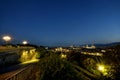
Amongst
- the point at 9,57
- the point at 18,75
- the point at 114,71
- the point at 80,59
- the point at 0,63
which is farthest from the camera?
the point at 80,59

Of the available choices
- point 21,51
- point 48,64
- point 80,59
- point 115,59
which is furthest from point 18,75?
point 80,59

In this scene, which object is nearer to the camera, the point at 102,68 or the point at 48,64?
the point at 48,64

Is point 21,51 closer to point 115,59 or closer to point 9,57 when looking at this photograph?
point 9,57

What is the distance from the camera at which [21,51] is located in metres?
30.9

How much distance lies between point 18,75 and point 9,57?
477 inches

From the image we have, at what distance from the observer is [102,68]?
2014 centimetres

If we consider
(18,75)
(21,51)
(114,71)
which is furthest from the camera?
(21,51)

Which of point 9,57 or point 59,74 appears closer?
point 59,74

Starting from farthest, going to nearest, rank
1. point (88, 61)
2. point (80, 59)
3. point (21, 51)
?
point (80, 59) < point (88, 61) < point (21, 51)

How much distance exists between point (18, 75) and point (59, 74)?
10.1 feet

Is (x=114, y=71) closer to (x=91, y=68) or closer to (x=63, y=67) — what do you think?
(x=63, y=67)

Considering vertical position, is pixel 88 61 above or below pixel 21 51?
below

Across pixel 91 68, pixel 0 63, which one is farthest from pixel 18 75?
pixel 91 68

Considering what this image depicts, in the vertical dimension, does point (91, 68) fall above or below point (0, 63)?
below
